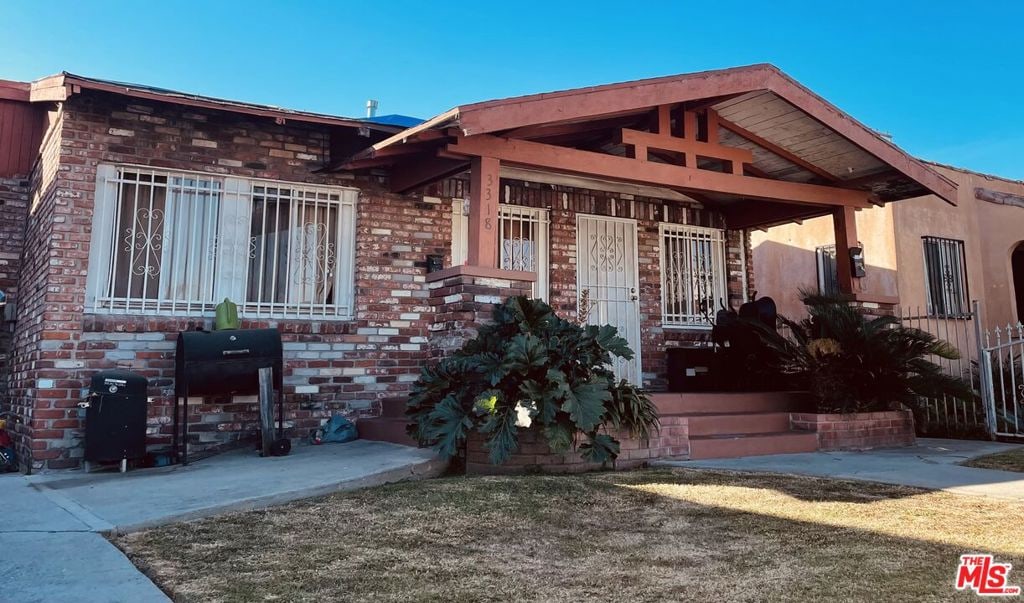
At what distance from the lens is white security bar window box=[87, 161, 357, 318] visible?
646cm

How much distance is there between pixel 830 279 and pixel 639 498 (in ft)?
28.9

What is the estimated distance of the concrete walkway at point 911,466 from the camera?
4.68m

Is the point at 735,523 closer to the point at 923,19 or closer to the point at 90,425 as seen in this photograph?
the point at 90,425

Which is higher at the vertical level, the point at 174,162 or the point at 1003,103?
the point at 1003,103

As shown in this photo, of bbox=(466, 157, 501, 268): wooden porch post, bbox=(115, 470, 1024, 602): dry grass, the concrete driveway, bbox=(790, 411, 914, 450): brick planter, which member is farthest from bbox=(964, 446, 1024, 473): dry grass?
the concrete driveway

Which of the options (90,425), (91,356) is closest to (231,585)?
(90,425)

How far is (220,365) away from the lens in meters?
5.95

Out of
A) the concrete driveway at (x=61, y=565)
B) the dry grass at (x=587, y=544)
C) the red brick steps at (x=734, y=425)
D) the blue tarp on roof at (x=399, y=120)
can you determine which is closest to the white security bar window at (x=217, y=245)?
the blue tarp on roof at (x=399, y=120)

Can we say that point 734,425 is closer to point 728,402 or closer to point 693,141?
point 728,402

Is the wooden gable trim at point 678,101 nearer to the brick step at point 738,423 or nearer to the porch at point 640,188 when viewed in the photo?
the porch at point 640,188

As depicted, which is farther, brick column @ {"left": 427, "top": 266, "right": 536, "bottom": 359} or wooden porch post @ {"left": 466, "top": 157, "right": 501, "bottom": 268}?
wooden porch post @ {"left": 466, "top": 157, "right": 501, "bottom": 268}

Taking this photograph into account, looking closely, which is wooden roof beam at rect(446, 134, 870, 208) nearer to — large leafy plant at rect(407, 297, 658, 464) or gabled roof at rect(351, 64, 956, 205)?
gabled roof at rect(351, 64, 956, 205)

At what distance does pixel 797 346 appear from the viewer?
7.15 meters

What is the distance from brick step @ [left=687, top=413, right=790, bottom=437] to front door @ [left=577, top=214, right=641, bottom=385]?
2083 mm
